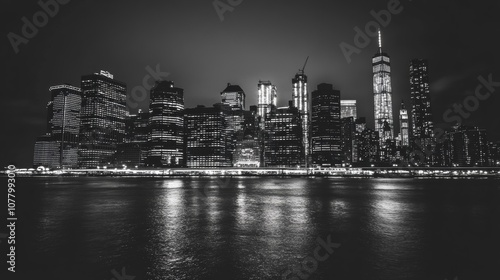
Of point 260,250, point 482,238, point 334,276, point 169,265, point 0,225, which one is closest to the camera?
point 334,276

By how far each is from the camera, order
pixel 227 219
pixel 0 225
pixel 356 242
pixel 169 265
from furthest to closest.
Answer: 1. pixel 227 219
2. pixel 0 225
3. pixel 356 242
4. pixel 169 265

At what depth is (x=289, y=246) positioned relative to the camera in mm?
22516

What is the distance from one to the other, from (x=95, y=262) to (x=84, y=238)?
7.48 metres

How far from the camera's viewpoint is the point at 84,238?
2534cm

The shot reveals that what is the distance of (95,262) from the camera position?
18938mm

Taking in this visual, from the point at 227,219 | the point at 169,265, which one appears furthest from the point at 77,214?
the point at 169,265

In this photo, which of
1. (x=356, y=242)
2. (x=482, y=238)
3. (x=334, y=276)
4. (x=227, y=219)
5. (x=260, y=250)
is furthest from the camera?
(x=227, y=219)

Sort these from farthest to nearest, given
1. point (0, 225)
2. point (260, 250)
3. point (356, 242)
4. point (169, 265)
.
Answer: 1. point (0, 225)
2. point (356, 242)
3. point (260, 250)
4. point (169, 265)

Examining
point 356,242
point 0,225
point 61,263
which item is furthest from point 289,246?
point 0,225

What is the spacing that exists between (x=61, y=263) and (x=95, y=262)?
203 centimetres

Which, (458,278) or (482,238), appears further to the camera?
(482,238)

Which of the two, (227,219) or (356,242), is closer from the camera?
(356,242)

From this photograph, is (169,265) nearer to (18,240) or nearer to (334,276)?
(334,276)

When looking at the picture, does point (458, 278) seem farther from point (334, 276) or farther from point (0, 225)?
point (0, 225)
